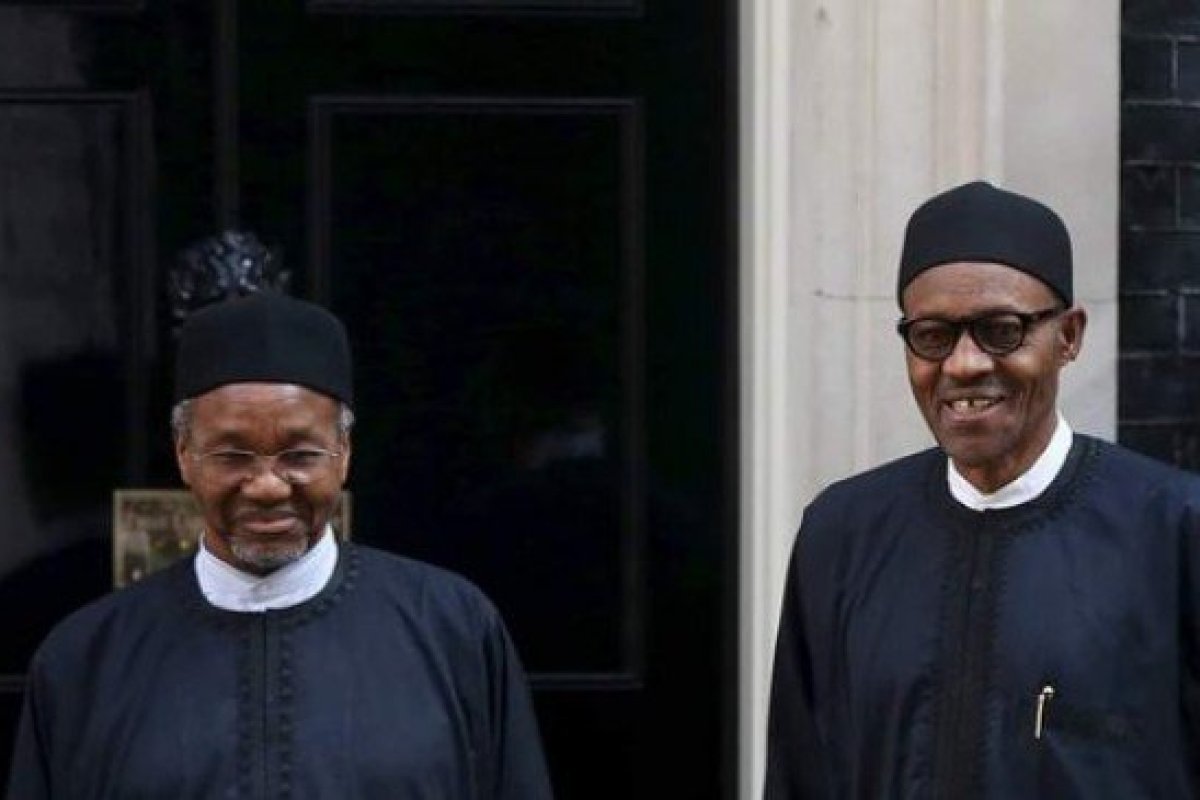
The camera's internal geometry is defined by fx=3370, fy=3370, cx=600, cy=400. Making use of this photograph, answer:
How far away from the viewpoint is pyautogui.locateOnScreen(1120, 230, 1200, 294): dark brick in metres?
6.34

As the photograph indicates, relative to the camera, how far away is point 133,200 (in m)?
6.37

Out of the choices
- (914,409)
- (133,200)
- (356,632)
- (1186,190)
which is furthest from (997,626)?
(133,200)

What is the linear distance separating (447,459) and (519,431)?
0.15 meters

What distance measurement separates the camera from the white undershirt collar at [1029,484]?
485 cm

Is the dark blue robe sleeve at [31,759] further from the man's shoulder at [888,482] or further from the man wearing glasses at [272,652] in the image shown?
the man's shoulder at [888,482]

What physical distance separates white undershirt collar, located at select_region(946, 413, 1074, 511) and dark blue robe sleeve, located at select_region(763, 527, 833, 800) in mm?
317

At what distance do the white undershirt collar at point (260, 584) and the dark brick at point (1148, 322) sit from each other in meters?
2.04

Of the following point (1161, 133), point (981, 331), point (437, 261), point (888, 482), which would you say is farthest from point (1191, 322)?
point (981, 331)

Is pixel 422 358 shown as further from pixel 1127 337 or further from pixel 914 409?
pixel 1127 337

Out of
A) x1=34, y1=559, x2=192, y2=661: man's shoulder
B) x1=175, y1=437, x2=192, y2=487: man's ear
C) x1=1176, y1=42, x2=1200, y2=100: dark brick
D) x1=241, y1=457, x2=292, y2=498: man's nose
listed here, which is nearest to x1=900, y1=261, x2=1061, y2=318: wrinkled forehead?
x1=241, y1=457, x2=292, y2=498: man's nose

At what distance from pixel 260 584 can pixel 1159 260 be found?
2.21 m

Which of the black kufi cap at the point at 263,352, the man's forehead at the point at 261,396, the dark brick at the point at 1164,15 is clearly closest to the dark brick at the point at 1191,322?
the dark brick at the point at 1164,15

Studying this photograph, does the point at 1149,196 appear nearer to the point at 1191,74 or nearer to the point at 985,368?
the point at 1191,74

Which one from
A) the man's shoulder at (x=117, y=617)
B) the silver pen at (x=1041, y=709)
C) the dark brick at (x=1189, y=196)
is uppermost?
the dark brick at (x=1189, y=196)
